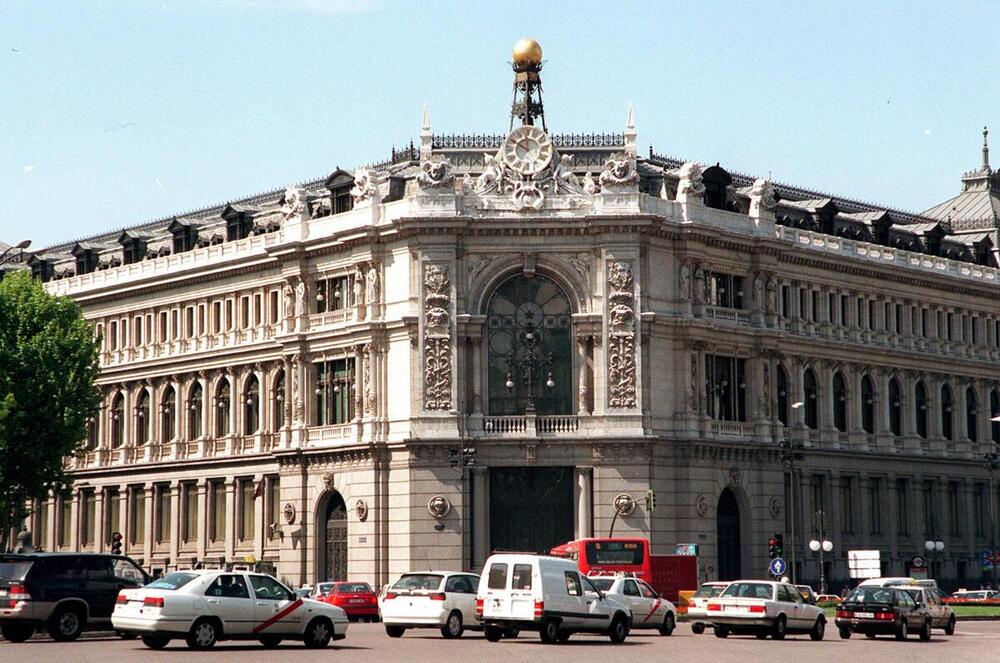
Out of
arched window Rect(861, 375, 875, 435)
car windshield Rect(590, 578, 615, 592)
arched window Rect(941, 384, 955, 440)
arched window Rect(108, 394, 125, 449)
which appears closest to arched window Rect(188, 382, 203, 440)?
arched window Rect(108, 394, 125, 449)

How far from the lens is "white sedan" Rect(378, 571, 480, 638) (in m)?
60.8

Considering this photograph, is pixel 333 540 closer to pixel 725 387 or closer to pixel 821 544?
pixel 725 387

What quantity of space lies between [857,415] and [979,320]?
51.2 ft

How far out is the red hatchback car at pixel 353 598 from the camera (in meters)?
76.9

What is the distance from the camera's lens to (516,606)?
57281 mm

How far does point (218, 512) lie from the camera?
10912cm

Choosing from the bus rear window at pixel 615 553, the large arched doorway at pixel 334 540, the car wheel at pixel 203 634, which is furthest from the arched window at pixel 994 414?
the car wheel at pixel 203 634

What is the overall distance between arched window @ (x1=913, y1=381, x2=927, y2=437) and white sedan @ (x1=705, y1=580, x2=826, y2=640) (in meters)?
53.0

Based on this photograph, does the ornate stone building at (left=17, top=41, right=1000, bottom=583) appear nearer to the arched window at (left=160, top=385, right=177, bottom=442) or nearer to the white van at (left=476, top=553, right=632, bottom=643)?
the arched window at (left=160, top=385, right=177, bottom=442)

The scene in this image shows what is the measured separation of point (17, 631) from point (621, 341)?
141 ft

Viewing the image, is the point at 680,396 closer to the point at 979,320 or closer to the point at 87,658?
the point at 979,320

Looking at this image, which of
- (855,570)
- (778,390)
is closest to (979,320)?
(778,390)

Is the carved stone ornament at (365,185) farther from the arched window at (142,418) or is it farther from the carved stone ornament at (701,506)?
the arched window at (142,418)

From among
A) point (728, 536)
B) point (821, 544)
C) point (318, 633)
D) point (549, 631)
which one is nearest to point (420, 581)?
point (549, 631)
